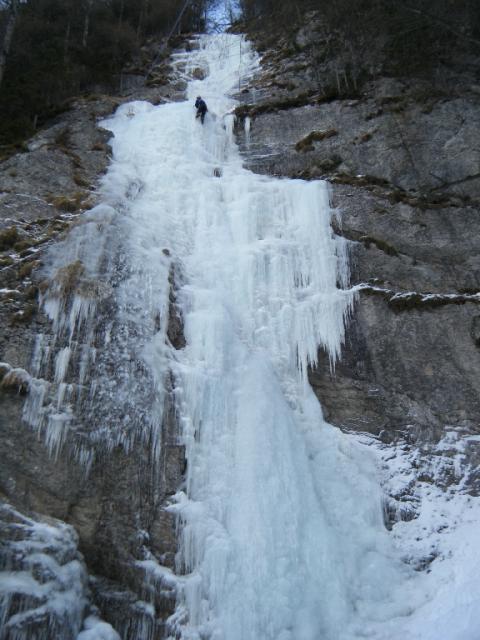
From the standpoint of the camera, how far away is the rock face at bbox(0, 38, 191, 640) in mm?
5707

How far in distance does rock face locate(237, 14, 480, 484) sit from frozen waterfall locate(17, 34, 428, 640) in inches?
24.3

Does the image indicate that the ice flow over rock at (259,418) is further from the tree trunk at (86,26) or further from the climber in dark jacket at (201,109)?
the tree trunk at (86,26)

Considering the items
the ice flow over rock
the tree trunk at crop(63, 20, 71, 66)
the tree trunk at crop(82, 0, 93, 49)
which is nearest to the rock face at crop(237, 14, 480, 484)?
the ice flow over rock

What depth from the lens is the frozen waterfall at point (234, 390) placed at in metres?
6.58

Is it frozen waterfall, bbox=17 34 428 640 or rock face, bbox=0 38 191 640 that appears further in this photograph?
frozen waterfall, bbox=17 34 428 640

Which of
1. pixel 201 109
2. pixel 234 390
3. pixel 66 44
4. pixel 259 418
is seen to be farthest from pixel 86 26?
pixel 259 418

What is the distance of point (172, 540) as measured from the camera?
265 inches

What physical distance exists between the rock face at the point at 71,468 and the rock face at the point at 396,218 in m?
3.38

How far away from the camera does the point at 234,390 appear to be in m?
8.38

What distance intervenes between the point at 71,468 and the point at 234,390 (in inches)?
107

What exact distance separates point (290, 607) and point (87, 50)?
58.3ft

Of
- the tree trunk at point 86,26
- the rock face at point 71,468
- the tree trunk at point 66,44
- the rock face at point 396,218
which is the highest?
the tree trunk at point 86,26

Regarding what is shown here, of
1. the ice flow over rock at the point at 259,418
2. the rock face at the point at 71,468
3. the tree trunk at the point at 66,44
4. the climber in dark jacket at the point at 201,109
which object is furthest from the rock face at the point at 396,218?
the tree trunk at the point at 66,44

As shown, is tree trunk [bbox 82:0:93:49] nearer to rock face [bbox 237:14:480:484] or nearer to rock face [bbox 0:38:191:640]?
rock face [bbox 237:14:480:484]
